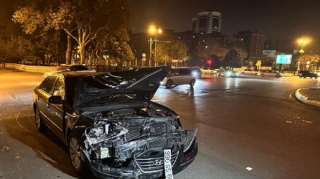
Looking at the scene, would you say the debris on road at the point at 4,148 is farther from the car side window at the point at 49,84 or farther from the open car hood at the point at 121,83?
the open car hood at the point at 121,83

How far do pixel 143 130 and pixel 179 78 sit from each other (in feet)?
55.7

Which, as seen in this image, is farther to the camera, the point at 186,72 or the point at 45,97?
the point at 186,72

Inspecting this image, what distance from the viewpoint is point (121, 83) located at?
16.5 ft

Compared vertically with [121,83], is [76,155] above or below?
below

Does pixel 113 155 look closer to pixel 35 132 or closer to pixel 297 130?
pixel 35 132

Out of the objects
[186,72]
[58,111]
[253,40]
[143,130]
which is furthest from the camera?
[253,40]

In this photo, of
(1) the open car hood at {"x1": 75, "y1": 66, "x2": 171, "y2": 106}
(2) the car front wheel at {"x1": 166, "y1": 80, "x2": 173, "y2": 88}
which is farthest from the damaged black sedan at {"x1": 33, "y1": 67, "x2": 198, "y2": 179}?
(2) the car front wheel at {"x1": 166, "y1": 80, "x2": 173, "y2": 88}

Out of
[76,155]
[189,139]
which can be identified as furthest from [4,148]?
[189,139]

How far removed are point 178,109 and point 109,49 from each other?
36.3 m

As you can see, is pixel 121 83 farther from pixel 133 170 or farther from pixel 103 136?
pixel 133 170

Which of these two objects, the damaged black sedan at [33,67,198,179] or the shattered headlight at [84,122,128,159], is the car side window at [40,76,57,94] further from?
the shattered headlight at [84,122,128,159]

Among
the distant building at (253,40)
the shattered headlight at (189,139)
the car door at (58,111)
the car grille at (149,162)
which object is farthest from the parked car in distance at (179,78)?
the distant building at (253,40)

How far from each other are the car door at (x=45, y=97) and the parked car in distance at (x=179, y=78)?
13.6 m

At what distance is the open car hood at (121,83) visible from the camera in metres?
4.74
